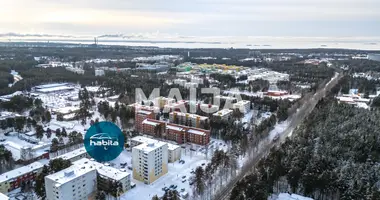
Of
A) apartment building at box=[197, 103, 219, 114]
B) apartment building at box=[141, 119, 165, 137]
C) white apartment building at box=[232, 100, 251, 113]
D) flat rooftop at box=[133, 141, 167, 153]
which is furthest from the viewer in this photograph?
white apartment building at box=[232, 100, 251, 113]

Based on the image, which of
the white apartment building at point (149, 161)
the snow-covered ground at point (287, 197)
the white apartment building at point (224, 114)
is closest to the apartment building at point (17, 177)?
the white apartment building at point (149, 161)

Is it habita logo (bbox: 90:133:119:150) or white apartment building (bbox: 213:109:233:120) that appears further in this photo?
white apartment building (bbox: 213:109:233:120)

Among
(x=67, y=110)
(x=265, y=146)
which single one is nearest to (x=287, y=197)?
(x=265, y=146)

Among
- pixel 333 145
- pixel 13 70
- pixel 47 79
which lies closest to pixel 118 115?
pixel 333 145

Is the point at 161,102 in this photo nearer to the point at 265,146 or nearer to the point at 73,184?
the point at 265,146

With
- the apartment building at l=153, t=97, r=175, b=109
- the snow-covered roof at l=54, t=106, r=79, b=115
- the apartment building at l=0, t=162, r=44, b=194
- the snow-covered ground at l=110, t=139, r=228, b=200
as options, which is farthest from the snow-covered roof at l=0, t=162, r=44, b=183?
the apartment building at l=153, t=97, r=175, b=109

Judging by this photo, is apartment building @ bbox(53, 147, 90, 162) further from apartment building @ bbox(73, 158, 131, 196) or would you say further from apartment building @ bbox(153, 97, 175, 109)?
apartment building @ bbox(153, 97, 175, 109)

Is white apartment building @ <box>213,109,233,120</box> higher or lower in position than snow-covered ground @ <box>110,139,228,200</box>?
higher
